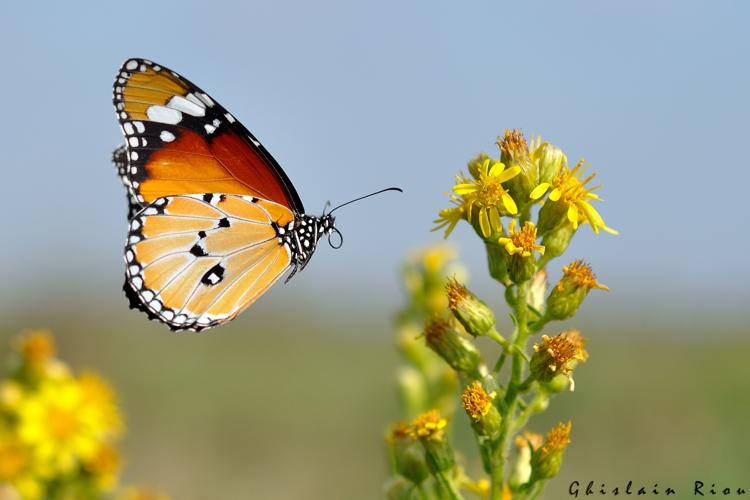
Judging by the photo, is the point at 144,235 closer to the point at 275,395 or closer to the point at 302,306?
the point at 275,395

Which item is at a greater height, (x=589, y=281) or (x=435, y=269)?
(x=435, y=269)

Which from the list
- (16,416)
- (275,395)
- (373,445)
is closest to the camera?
(16,416)

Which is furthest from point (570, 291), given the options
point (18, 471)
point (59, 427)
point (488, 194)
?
point (18, 471)

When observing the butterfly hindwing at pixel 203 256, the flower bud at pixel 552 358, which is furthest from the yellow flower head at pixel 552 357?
the butterfly hindwing at pixel 203 256

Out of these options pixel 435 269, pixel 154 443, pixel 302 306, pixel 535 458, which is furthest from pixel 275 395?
pixel 535 458

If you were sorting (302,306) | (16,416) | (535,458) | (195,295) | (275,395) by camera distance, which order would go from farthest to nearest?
(302,306)
(275,395)
(195,295)
(16,416)
(535,458)

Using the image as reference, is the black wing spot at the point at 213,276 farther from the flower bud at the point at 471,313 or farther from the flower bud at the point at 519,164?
the flower bud at the point at 519,164
